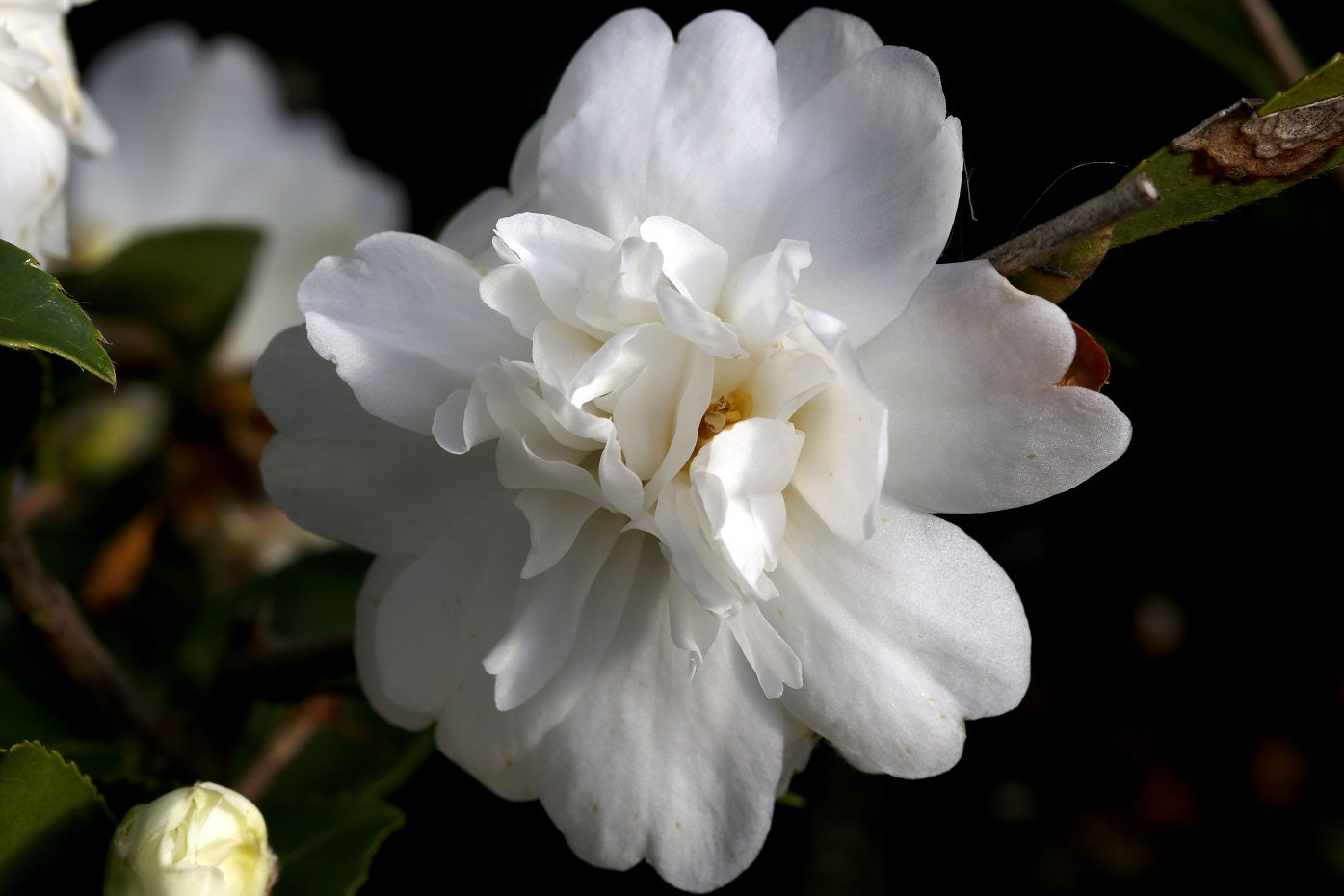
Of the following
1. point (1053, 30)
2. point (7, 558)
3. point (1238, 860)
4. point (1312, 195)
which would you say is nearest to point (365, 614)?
point (7, 558)

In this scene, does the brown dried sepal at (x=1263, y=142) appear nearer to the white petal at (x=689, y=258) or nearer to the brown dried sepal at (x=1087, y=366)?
the brown dried sepal at (x=1087, y=366)

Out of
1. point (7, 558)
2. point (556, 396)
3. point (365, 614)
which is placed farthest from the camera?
point (7, 558)

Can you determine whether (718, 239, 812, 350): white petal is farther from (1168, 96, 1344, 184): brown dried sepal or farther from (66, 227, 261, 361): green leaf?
(66, 227, 261, 361): green leaf

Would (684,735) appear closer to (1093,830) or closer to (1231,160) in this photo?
(1231,160)

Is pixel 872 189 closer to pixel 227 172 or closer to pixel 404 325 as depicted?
pixel 404 325

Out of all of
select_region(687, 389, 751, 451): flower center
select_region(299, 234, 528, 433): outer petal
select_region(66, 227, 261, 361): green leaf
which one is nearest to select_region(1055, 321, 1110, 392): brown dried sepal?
select_region(687, 389, 751, 451): flower center

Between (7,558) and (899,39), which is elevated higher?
(899,39)

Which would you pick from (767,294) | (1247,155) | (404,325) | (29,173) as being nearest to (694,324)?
(767,294)
